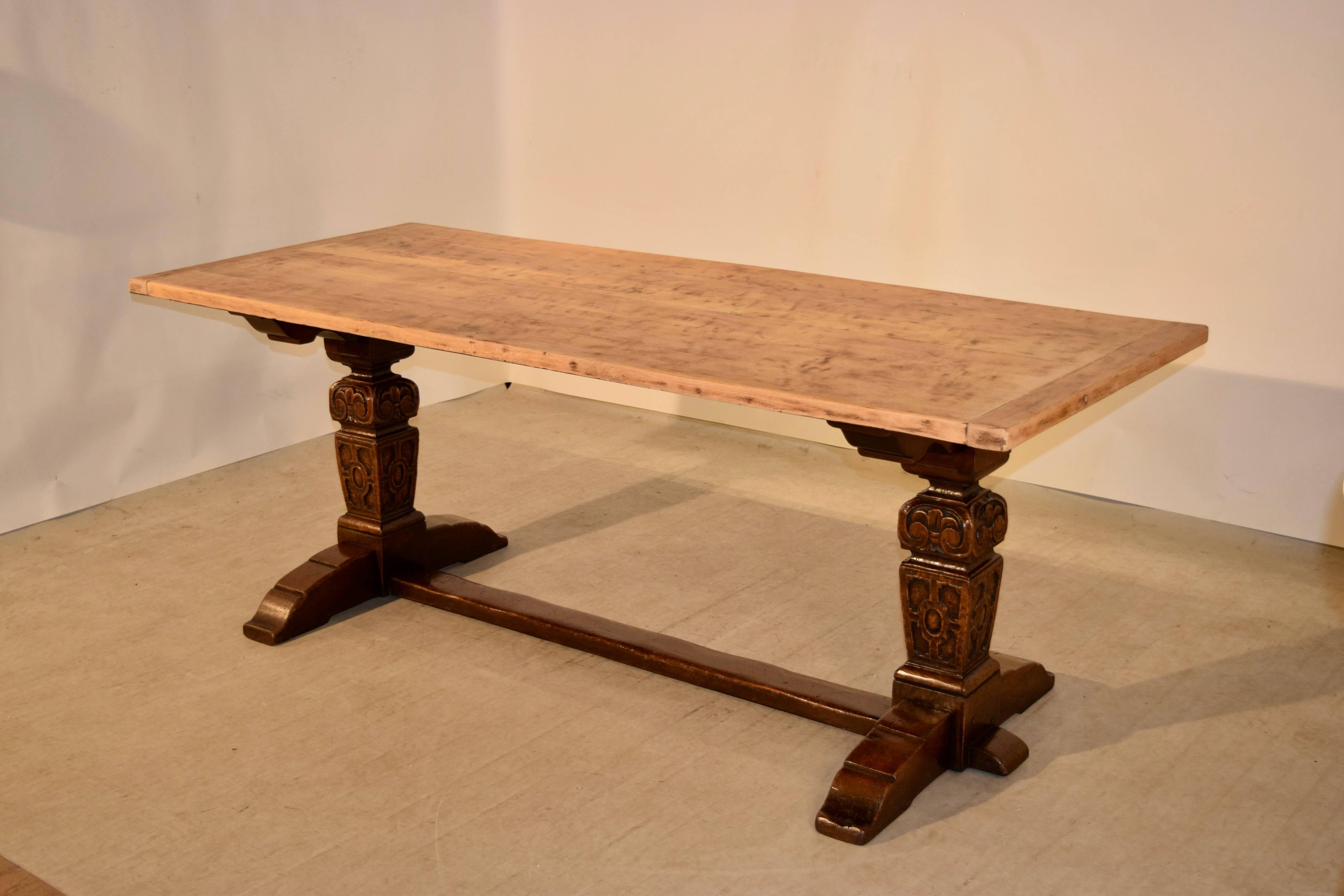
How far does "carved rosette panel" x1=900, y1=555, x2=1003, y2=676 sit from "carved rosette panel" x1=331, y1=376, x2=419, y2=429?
1.23 metres

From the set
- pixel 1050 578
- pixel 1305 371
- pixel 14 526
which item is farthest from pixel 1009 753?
pixel 14 526

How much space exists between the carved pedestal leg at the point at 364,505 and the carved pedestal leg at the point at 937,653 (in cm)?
122

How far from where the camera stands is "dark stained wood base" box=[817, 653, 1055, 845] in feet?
7.07

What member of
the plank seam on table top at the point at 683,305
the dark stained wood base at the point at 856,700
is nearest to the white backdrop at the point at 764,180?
the plank seam on table top at the point at 683,305

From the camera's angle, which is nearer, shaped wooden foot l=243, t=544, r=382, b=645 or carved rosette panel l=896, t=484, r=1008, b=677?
carved rosette panel l=896, t=484, r=1008, b=677

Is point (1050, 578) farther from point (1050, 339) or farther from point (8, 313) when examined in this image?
point (8, 313)

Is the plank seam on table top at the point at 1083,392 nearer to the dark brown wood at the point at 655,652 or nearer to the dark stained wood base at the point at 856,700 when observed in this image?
the dark stained wood base at the point at 856,700

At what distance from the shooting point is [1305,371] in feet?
11.2

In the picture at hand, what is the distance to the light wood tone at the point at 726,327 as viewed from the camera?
1.99 metres

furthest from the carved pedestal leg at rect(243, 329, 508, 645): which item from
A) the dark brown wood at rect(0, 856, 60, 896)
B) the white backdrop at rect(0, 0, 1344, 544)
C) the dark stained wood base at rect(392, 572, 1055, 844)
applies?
the white backdrop at rect(0, 0, 1344, 544)

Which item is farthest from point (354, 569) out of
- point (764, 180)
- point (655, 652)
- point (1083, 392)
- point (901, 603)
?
point (764, 180)

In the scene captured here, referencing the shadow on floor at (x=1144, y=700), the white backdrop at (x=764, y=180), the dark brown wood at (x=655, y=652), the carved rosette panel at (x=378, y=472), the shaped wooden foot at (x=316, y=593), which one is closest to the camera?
the shadow on floor at (x=1144, y=700)

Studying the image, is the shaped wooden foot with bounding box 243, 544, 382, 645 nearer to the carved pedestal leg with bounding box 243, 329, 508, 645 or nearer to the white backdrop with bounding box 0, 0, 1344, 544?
the carved pedestal leg with bounding box 243, 329, 508, 645

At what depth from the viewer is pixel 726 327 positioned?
239 centimetres
